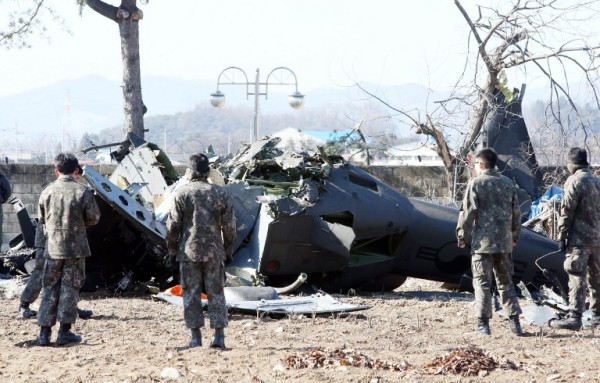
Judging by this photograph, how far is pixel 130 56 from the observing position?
20359mm

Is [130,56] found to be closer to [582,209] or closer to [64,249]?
[64,249]

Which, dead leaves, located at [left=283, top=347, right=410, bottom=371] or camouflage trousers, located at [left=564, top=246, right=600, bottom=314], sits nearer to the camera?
dead leaves, located at [left=283, top=347, right=410, bottom=371]

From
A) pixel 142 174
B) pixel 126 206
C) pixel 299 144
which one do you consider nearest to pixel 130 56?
pixel 142 174

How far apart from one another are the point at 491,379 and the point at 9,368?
373 centimetres

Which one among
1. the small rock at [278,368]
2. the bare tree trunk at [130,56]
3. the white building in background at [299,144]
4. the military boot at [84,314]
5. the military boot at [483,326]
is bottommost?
the small rock at [278,368]

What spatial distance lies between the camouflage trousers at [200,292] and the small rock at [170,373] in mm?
875

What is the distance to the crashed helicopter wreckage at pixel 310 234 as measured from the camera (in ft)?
39.5

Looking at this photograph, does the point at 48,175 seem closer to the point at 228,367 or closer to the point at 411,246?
the point at 411,246

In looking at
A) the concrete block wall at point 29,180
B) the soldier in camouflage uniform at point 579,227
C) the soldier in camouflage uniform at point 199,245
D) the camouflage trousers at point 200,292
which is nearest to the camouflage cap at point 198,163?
the soldier in camouflage uniform at point 199,245

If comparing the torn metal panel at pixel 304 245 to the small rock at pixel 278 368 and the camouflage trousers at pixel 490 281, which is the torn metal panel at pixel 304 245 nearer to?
the camouflage trousers at pixel 490 281

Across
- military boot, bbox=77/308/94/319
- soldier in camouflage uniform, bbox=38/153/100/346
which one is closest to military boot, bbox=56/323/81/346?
soldier in camouflage uniform, bbox=38/153/100/346

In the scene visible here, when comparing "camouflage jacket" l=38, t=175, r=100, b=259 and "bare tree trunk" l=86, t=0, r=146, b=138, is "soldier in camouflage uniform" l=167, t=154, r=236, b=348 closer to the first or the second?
"camouflage jacket" l=38, t=175, r=100, b=259

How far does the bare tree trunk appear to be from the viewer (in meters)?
20.2

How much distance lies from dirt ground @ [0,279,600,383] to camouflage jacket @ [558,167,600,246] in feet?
3.06
